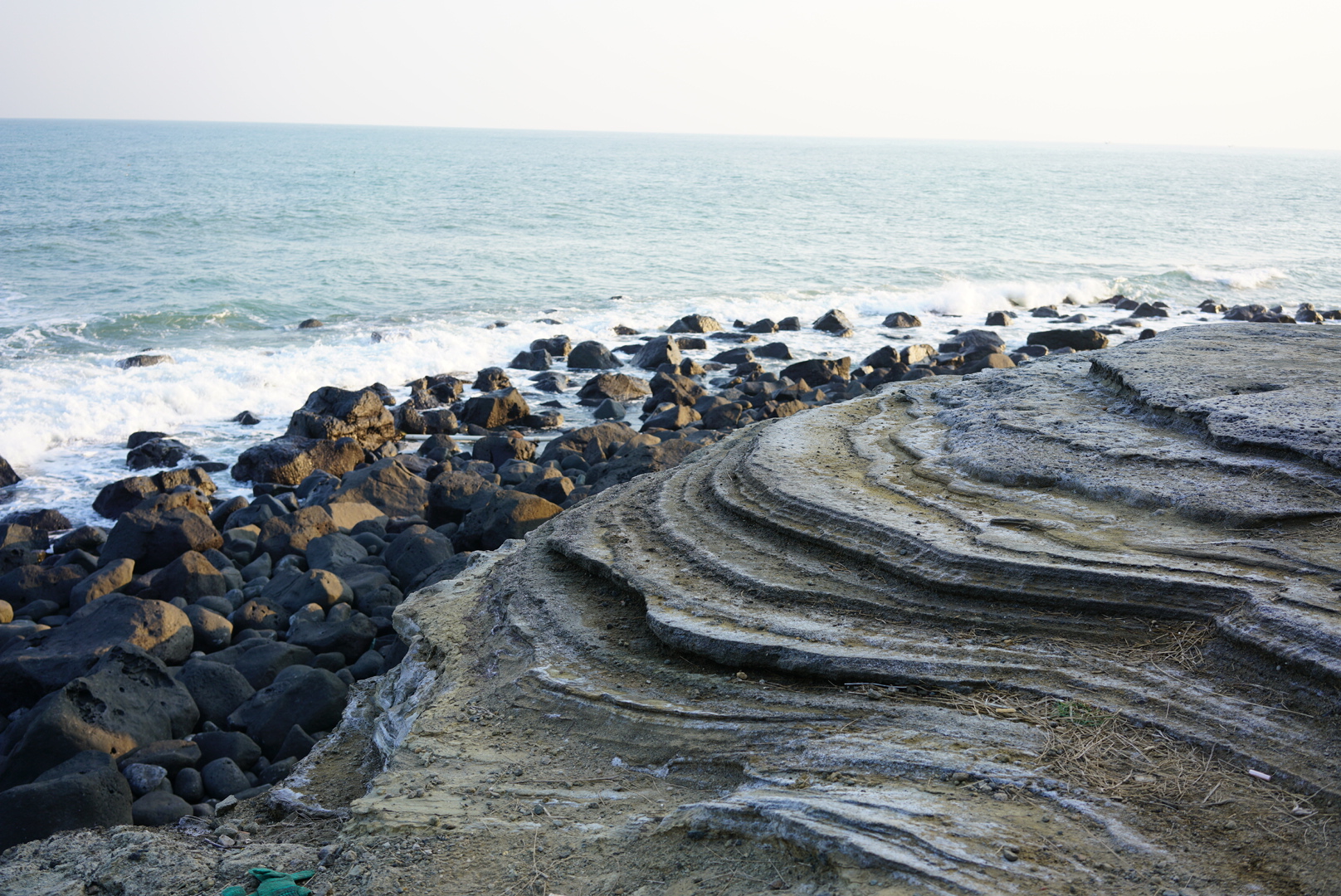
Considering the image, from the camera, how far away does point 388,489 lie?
11.6 metres

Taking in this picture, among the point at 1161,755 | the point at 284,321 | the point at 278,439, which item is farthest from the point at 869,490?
the point at 284,321

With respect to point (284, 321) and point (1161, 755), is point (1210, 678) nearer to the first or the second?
point (1161, 755)

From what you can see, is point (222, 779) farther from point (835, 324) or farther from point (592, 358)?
point (835, 324)

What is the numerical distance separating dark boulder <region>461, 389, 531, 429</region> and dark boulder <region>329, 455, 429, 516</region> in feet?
11.4

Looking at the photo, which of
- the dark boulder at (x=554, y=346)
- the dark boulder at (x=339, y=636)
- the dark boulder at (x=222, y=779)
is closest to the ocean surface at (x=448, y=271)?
the dark boulder at (x=554, y=346)

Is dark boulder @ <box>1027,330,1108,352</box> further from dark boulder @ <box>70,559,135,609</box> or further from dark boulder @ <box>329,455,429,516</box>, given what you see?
dark boulder @ <box>70,559,135,609</box>

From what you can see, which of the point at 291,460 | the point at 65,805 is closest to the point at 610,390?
A: the point at 291,460

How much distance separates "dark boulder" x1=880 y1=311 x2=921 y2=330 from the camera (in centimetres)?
2422

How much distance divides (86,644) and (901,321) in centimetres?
2051

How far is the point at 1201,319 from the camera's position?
2578 cm

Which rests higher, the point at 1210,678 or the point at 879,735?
the point at 1210,678

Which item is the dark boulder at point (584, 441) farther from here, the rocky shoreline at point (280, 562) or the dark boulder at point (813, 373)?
the dark boulder at point (813, 373)

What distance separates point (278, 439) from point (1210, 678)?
12.6 m

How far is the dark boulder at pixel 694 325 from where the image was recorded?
22906 mm
